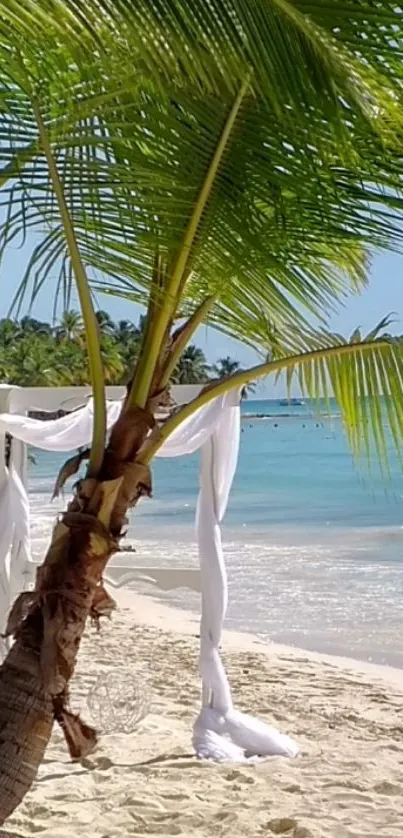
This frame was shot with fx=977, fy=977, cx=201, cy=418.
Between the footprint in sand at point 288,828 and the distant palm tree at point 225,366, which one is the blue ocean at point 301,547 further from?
the footprint in sand at point 288,828

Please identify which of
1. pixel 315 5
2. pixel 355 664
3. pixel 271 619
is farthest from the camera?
pixel 271 619

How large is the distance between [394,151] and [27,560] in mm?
3943

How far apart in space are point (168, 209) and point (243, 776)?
284cm

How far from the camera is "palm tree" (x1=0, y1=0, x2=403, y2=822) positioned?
2.16 meters

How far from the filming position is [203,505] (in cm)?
526

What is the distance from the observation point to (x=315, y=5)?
1.99 metres

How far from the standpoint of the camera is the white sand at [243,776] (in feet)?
12.7

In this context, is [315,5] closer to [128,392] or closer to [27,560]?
[128,392]

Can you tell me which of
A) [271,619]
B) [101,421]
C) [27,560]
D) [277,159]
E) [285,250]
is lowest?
[271,619]

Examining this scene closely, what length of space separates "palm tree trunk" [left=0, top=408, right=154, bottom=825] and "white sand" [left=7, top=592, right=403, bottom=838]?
1.27 meters

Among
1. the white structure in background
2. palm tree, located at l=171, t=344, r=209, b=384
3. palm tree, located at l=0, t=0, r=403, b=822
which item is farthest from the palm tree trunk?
the white structure in background

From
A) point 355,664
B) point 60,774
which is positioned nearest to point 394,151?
point 60,774

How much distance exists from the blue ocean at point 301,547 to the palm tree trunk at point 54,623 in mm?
836

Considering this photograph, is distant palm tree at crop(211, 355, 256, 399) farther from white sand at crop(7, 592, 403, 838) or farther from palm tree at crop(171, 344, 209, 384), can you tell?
white sand at crop(7, 592, 403, 838)
